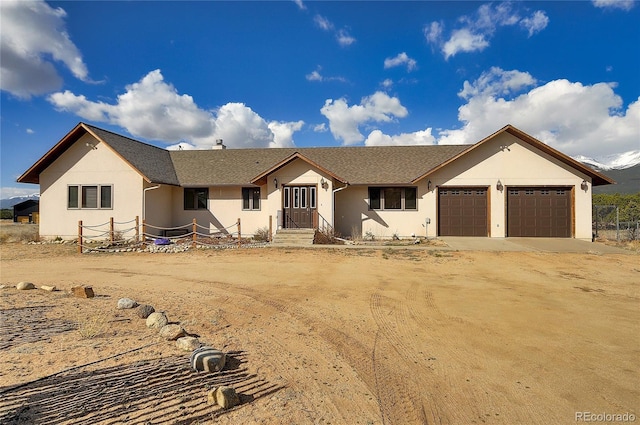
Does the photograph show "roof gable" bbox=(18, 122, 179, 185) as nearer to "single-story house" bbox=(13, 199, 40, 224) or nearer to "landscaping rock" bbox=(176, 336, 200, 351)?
"landscaping rock" bbox=(176, 336, 200, 351)

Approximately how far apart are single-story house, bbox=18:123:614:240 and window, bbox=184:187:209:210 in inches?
2.6

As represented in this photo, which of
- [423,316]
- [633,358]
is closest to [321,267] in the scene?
[423,316]

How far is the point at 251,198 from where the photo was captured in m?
21.3

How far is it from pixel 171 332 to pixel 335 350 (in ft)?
8.42

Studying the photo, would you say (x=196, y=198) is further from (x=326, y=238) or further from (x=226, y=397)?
(x=226, y=397)

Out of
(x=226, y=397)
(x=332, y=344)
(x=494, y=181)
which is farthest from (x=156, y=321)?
(x=494, y=181)

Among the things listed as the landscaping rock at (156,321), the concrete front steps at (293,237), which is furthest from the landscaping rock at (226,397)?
the concrete front steps at (293,237)

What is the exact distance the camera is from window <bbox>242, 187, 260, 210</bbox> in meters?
21.2

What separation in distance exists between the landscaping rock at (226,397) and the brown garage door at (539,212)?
62.0 feet

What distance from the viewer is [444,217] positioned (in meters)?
19.4

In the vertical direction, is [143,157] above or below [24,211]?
above

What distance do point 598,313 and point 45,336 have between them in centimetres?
982

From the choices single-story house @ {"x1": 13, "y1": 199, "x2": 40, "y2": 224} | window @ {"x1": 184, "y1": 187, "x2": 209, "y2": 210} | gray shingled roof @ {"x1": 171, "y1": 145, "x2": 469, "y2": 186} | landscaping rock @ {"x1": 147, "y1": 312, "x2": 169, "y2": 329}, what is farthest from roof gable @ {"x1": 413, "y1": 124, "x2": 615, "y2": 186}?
single-story house @ {"x1": 13, "y1": 199, "x2": 40, "y2": 224}

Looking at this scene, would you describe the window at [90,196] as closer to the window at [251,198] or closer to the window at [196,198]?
the window at [196,198]
